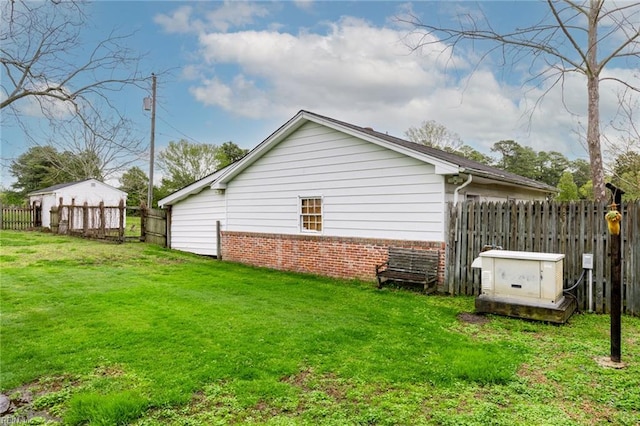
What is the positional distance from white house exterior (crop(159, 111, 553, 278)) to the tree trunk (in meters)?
1.74

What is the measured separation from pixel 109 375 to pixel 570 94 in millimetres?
12809

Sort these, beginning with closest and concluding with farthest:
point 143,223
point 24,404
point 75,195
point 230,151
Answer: point 24,404 → point 143,223 → point 75,195 → point 230,151

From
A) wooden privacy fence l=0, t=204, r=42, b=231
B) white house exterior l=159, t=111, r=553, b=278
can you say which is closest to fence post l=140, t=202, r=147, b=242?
white house exterior l=159, t=111, r=553, b=278

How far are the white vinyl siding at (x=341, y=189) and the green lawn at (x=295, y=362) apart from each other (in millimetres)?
2101

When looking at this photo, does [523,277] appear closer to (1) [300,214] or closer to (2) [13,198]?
(1) [300,214]

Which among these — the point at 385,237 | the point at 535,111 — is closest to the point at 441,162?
the point at 385,237

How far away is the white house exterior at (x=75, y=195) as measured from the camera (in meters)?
24.0

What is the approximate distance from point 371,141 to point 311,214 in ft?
9.54

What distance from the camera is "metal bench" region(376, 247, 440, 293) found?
8.58 metres

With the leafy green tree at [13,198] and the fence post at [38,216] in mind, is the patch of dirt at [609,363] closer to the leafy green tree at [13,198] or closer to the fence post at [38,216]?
the fence post at [38,216]

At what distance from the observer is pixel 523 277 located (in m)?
6.23

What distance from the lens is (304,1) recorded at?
1073 centimetres

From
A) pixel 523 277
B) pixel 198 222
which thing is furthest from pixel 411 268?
pixel 198 222

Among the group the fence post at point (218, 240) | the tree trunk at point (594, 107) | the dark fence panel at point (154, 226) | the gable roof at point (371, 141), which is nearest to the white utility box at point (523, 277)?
the gable roof at point (371, 141)
